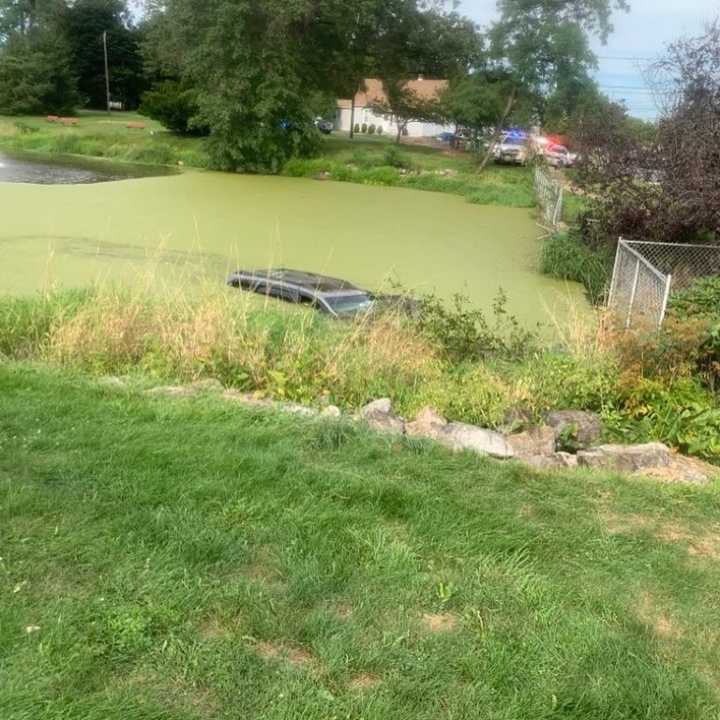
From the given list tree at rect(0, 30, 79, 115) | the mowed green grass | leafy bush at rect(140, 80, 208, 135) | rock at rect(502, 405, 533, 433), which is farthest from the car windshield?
tree at rect(0, 30, 79, 115)

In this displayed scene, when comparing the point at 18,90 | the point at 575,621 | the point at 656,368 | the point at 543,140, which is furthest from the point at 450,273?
the point at 18,90

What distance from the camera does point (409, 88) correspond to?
134ft

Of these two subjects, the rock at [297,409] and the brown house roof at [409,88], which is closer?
the rock at [297,409]

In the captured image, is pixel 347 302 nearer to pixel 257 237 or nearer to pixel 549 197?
pixel 257 237

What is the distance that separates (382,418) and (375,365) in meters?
1.10

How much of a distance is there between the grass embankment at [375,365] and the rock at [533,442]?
12.9 inches

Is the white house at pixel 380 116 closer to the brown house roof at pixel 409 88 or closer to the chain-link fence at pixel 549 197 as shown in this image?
the brown house roof at pixel 409 88

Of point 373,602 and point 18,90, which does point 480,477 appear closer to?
point 373,602

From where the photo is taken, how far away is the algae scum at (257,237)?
12.0 meters

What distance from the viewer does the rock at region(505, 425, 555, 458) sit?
16.3 feet

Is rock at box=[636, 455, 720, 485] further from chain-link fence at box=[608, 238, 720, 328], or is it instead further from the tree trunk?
the tree trunk

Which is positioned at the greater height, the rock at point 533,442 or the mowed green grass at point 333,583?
the mowed green grass at point 333,583

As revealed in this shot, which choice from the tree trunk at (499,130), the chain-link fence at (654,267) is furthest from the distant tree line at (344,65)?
the chain-link fence at (654,267)

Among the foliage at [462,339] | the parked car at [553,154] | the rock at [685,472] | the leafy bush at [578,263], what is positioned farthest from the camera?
the parked car at [553,154]
